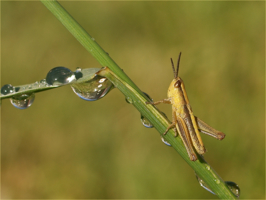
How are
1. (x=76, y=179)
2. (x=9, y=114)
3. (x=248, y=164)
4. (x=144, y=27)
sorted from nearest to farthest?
1. (x=248, y=164)
2. (x=76, y=179)
3. (x=9, y=114)
4. (x=144, y=27)

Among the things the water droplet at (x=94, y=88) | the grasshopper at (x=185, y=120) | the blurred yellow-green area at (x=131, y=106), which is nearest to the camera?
the water droplet at (x=94, y=88)

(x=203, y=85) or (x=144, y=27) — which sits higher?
(x=144, y=27)

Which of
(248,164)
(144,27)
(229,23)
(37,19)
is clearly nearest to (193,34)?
(229,23)

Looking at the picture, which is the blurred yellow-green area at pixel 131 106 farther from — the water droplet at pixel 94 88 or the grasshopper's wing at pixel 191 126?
the water droplet at pixel 94 88

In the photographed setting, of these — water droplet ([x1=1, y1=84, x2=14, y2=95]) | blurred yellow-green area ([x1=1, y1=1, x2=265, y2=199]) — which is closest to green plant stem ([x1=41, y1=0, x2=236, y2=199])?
water droplet ([x1=1, y1=84, x2=14, y2=95])

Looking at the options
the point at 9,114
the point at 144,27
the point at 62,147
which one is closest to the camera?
the point at 62,147

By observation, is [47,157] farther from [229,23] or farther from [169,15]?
[229,23]

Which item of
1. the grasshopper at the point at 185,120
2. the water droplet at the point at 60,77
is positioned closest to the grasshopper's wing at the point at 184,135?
the grasshopper at the point at 185,120
